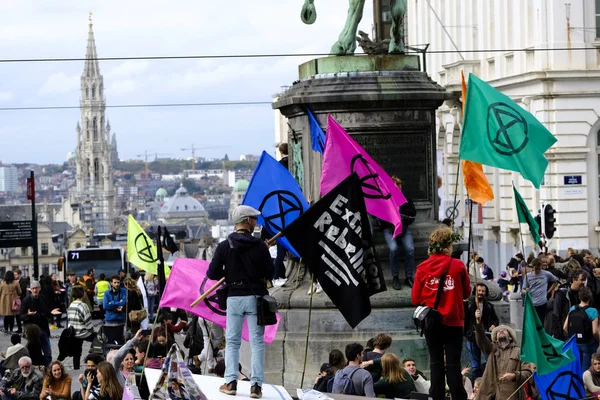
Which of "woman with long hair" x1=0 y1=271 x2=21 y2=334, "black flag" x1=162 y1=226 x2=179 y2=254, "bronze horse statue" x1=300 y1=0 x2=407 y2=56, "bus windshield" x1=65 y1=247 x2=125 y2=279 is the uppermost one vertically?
"bronze horse statue" x1=300 y1=0 x2=407 y2=56

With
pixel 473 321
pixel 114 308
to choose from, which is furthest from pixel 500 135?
pixel 114 308

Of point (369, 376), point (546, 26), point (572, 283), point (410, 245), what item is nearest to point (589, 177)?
point (546, 26)

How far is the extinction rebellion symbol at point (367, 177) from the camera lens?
17.5 meters

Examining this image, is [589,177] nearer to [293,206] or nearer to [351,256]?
[293,206]

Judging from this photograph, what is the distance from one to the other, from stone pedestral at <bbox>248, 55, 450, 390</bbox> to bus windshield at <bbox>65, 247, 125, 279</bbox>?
35.8 m

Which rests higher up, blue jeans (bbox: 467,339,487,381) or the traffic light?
the traffic light

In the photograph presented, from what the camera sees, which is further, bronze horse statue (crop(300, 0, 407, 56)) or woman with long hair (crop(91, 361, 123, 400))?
bronze horse statue (crop(300, 0, 407, 56))

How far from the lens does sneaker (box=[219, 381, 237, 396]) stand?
1466 centimetres

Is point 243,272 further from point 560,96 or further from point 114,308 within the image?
point 560,96

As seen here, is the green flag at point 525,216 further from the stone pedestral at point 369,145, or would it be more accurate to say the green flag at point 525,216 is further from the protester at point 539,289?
the protester at point 539,289

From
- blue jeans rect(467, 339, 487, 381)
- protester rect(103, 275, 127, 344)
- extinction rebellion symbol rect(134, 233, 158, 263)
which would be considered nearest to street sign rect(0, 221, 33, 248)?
protester rect(103, 275, 127, 344)

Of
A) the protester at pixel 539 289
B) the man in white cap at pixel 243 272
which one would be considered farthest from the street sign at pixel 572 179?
the man in white cap at pixel 243 272

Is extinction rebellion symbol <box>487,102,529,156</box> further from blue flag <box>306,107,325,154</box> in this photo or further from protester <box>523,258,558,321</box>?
protester <box>523,258,558,321</box>

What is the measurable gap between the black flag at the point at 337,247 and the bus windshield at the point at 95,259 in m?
41.2
